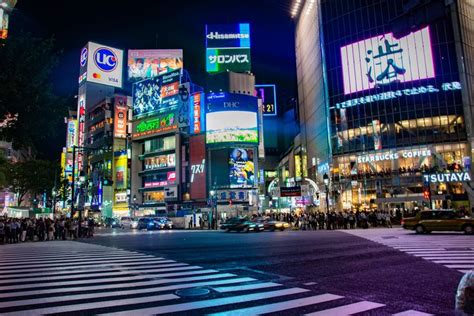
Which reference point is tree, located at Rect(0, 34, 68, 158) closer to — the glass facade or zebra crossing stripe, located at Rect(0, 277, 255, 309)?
zebra crossing stripe, located at Rect(0, 277, 255, 309)

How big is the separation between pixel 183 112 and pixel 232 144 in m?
13.2

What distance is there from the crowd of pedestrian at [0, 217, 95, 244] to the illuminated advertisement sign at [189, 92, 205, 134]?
127ft

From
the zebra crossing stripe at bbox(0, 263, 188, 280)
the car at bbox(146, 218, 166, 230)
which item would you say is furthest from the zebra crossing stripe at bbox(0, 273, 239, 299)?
the car at bbox(146, 218, 166, 230)

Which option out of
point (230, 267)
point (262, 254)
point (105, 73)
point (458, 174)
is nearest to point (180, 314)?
point (230, 267)

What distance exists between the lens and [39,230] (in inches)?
1126

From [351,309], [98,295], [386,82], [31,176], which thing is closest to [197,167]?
[31,176]

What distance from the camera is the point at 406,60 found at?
53.6 metres

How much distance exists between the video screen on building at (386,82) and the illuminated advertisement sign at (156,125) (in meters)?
30.8

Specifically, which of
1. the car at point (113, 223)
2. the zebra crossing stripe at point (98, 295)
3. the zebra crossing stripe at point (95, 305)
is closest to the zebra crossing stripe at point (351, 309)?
the zebra crossing stripe at point (95, 305)

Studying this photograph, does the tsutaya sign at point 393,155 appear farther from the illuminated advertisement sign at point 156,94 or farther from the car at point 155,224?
the illuminated advertisement sign at point 156,94

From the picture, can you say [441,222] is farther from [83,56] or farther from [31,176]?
[83,56]

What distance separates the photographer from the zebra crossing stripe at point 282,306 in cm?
618

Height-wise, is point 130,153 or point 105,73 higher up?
point 105,73

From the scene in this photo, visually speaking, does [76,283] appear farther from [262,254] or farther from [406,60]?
[406,60]
